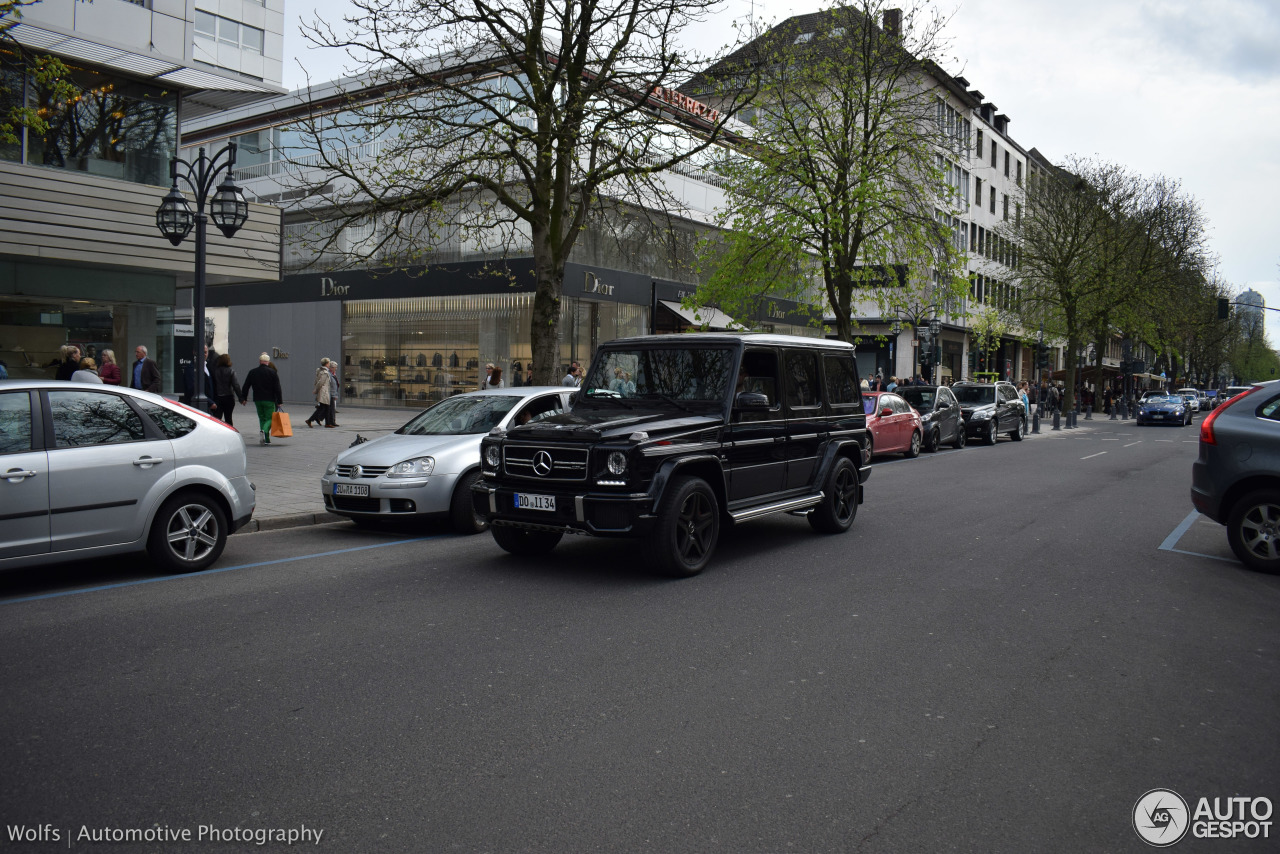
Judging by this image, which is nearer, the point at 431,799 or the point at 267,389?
the point at 431,799

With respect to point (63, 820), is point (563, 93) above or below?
above

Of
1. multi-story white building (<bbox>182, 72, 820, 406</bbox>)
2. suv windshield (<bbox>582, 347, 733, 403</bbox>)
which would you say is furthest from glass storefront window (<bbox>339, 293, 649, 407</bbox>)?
suv windshield (<bbox>582, 347, 733, 403</bbox>)

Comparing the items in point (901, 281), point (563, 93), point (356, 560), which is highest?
point (563, 93)

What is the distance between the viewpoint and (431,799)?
3.46m

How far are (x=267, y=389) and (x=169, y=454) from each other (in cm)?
1263

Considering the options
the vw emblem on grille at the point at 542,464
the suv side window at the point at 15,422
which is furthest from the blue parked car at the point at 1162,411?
the suv side window at the point at 15,422

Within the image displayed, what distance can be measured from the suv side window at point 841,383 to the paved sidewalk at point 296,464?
5.61m

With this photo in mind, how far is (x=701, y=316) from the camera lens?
32906 mm

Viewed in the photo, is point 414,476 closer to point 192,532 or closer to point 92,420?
Result: point 192,532

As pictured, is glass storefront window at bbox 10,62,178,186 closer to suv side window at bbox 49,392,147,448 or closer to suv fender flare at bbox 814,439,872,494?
suv side window at bbox 49,392,147,448

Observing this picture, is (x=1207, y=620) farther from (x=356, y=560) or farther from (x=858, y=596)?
(x=356, y=560)

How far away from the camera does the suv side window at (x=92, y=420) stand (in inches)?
274

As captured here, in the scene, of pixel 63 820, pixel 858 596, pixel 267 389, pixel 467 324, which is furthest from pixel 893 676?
pixel 467 324

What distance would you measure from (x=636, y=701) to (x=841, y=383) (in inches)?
Result: 242
